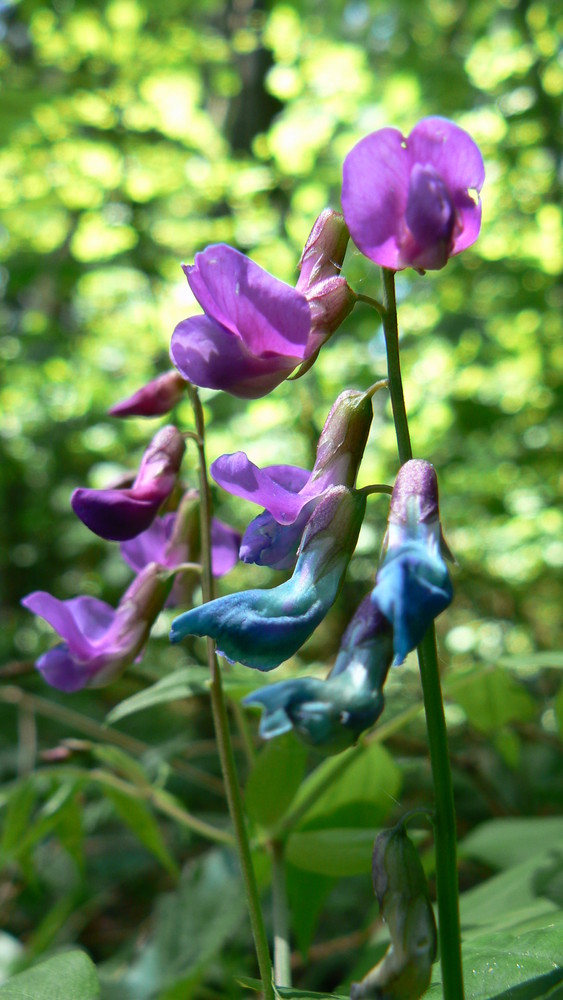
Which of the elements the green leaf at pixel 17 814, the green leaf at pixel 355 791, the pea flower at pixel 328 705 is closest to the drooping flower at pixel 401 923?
the pea flower at pixel 328 705

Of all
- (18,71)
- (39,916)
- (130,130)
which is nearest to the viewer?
(39,916)

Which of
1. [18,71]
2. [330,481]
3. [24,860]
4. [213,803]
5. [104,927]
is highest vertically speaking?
[18,71]

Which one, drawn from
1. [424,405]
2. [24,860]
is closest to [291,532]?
[24,860]

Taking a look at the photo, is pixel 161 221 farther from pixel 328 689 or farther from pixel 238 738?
pixel 328 689

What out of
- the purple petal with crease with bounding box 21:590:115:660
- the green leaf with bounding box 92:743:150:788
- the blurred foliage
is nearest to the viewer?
the purple petal with crease with bounding box 21:590:115:660

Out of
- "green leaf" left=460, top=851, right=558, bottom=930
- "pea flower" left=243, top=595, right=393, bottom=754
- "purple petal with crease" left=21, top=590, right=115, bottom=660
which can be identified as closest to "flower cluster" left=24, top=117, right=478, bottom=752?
"pea flower" left=243, top=595, right=393, bottom=754

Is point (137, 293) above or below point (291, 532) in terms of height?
above

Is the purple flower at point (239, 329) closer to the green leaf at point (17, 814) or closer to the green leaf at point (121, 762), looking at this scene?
the green leaf at point (121, 762)

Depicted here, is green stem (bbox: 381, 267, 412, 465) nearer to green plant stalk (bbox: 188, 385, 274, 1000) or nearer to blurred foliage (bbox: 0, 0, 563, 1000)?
green plant stalk (bbox: 188, 385, 274, 1000)
